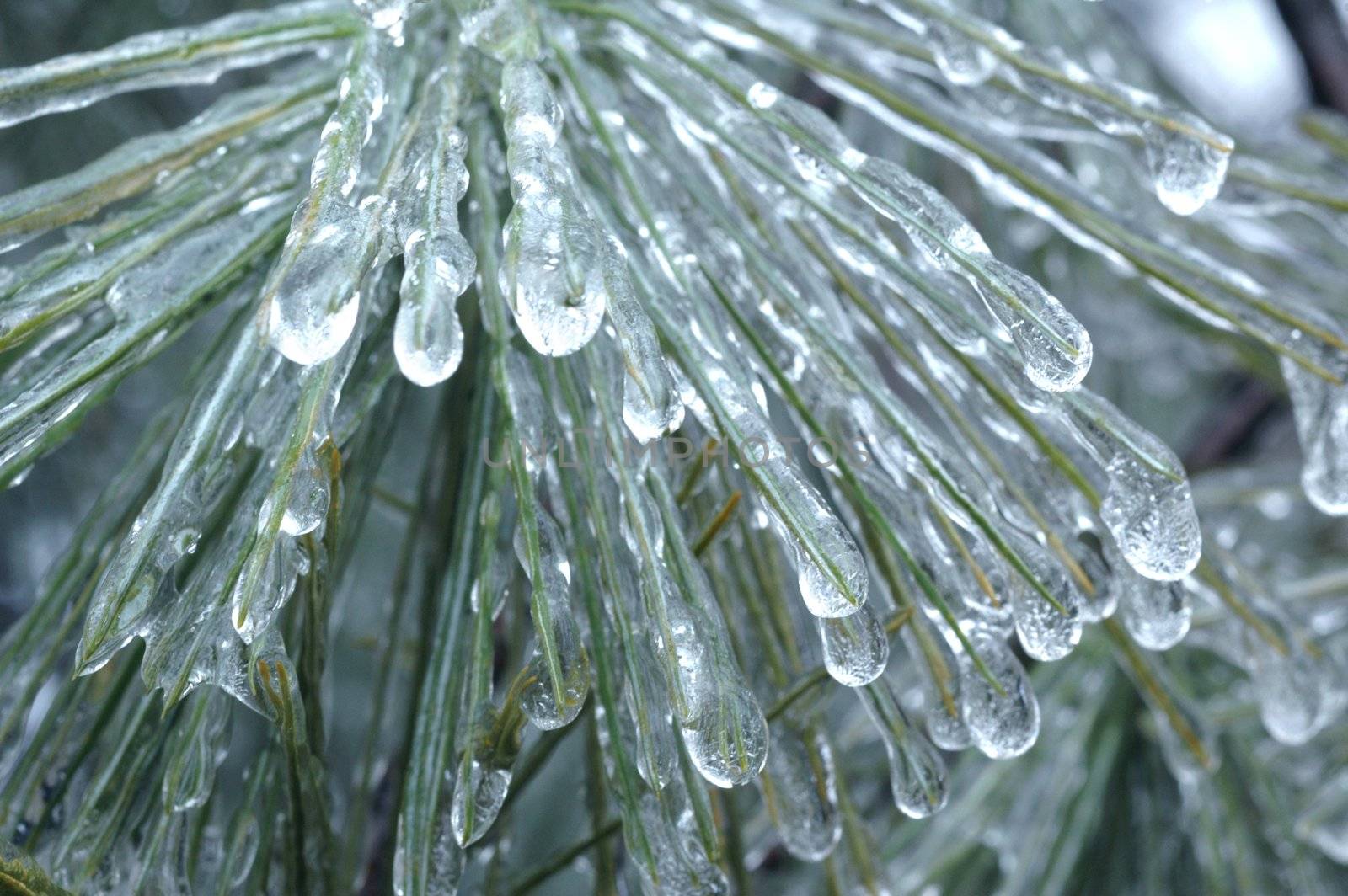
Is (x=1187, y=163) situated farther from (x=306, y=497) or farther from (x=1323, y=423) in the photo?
(x=306, y=497)

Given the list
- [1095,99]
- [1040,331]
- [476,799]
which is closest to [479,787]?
[476,799]

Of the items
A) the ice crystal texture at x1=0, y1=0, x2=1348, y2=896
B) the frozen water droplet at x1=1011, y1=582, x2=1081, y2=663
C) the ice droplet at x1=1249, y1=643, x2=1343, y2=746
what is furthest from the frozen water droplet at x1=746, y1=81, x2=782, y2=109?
the ice droplet at x1=1249, y1=643, x2=1343, y2=746

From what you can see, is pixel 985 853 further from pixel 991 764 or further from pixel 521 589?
pixel 521 589

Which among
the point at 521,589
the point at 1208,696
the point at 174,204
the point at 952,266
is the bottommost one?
the point at 1208,696

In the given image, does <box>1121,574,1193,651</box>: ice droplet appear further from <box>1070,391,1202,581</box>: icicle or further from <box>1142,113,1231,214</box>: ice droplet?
<box>1142,113,1231,214</box>: ice droplet

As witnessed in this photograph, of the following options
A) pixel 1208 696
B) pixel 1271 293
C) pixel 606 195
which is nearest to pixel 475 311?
pixel 606 195

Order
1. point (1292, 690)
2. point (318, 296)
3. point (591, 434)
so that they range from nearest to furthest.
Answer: point (318, 296) → point (591, 434) → point (1292, 690)
